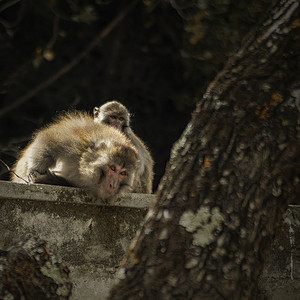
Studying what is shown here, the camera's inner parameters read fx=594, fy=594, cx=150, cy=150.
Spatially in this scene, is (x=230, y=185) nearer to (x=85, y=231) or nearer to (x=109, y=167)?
(x=85, y=231)

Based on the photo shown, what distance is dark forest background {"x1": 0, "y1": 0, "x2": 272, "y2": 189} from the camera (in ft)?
26.7

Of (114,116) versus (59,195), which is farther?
(114,116)

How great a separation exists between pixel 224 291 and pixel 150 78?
266 inches

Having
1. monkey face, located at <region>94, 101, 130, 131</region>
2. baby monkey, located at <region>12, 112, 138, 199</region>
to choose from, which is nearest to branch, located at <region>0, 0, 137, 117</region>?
monkey face, located at <region>94, 101, 130, 131</region>

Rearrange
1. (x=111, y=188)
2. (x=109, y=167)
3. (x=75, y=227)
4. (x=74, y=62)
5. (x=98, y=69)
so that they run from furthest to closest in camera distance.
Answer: (x=98, y=69) < (x=74, y=62) < (x=109, y=167) < (x=111, y=188) < (x=75, y=227)

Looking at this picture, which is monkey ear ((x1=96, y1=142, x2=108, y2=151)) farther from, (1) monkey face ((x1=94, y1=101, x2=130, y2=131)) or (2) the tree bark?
(2) the tree bark

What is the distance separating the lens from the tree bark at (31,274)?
7.22ft

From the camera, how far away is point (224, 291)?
7.20 ft

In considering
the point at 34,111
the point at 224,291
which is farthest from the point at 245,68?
the point at 34,111

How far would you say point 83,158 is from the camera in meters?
4.86

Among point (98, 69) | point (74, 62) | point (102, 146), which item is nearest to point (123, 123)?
point (74, 62)

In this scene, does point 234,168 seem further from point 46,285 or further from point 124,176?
point 124,176

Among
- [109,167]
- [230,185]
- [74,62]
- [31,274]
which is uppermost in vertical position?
[74,62]

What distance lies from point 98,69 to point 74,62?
0.79 metres
